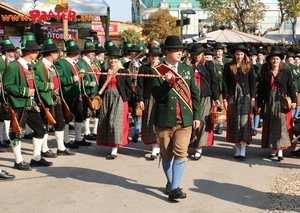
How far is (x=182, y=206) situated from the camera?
6.01 metres

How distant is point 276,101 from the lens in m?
8.54

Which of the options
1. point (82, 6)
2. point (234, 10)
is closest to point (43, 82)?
point (82, 6)

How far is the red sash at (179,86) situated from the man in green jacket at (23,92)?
7.60ft

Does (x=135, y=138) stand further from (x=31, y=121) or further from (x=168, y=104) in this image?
(x=168, y=104)

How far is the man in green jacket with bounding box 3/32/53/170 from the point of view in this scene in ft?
24.4

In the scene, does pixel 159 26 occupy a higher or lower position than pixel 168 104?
higher

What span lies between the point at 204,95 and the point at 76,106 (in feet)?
8.50

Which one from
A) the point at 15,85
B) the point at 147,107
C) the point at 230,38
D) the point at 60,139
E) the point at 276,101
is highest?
the point at 230,38

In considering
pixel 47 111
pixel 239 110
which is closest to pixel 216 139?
pixel 239 110

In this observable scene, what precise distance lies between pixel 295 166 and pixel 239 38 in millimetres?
15869

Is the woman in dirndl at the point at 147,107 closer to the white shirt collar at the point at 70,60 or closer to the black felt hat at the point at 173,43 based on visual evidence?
the white shirt collar at the point at 70,60

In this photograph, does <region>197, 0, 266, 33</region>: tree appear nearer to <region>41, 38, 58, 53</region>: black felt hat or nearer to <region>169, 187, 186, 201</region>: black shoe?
<region>41, 38, 58, 53</region>: black felt hat

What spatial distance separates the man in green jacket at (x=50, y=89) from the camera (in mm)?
7976

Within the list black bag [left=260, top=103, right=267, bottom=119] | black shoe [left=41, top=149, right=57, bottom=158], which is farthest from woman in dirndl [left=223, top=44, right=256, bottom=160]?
black shoe [left=41, top=149, right=57, bottom=158]
